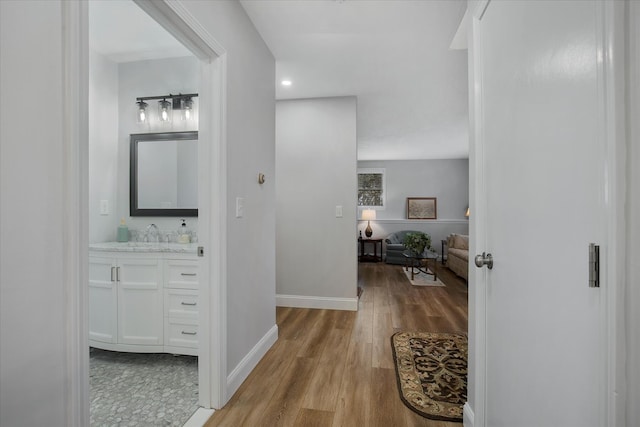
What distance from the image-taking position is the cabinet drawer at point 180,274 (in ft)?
7.02

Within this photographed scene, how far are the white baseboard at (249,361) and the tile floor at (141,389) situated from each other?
8.6 inches

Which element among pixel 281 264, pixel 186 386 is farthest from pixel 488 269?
pixel 281 264

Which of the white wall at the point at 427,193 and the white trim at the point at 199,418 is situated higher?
the white wall at the point at 427,193

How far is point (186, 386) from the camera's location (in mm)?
1909

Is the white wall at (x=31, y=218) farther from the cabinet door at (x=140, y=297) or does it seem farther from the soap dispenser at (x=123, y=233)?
the soap dispenser at (x=123, y=233)

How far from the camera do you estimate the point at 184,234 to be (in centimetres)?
252

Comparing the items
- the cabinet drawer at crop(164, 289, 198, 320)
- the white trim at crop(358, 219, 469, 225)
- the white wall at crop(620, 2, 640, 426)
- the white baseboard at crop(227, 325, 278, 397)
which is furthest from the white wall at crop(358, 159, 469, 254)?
the white wall at crop(620, 2, 640, 426)

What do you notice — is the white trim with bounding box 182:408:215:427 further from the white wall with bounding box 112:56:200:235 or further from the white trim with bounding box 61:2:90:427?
the white wall with bounding box 112:56:200:235

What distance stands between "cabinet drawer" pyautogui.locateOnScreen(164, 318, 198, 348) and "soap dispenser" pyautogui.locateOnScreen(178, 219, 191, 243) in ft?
2.10

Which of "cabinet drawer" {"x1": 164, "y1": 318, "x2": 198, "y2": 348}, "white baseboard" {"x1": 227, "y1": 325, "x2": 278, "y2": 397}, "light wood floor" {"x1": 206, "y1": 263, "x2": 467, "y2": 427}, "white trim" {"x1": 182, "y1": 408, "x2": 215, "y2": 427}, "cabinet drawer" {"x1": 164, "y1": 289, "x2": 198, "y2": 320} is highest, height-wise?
"cabinet drawer" {"x1": 164, "y1": 289, "x2": 198, "y2": 320}

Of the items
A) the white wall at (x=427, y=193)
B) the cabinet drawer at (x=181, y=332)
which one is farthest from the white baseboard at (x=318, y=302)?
the white wall at (x=427, y=193)

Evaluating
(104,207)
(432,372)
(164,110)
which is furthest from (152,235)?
A: (432,372)

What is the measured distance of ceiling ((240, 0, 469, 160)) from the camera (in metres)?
2.02

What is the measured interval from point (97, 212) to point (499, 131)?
2952 millimetres
